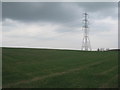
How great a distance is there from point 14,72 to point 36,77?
3005 millimetres

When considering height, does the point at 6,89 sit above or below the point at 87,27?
below

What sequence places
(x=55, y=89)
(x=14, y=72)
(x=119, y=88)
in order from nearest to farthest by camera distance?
(x=55, y=89) → (x=119, y=88) → (x=14, y=72)

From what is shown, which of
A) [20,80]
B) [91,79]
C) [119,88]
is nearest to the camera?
[119,88]

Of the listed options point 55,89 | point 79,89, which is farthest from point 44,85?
point 79,89

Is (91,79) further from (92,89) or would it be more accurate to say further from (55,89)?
(55,89)

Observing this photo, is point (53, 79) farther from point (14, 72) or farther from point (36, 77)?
point (14, 72)

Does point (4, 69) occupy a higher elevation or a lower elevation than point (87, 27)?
lower

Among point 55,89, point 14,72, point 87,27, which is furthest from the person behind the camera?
point 87,27

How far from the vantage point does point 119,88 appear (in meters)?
17.6

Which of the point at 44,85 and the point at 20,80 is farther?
the point at 20,80

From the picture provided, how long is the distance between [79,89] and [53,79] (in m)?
4.03

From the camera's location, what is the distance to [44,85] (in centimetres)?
1762

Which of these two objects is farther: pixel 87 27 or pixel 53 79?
pixel 87 27

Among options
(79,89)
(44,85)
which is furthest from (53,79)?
(79,89)
